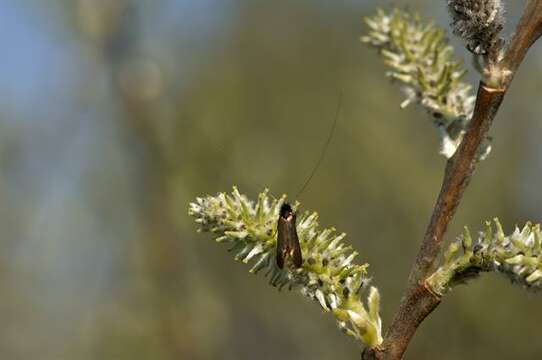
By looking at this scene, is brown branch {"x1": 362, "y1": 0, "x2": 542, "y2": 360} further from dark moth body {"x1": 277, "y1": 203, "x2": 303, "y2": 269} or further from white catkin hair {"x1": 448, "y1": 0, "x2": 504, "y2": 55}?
dark moth body {"x1": 277, "y1": 203, "x2": 303, "y2": 269}

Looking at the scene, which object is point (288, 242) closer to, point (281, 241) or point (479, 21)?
point (281, 241)

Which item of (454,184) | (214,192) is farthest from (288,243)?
(214,192)

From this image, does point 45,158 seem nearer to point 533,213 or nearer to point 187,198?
point 187,198

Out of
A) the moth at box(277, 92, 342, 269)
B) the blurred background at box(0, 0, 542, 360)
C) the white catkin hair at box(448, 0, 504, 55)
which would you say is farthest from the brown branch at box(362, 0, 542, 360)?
the blurred background at box(0, 0, 542, 360)

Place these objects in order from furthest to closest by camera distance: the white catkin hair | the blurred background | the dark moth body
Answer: the blurred background
the dark moth body
the white catkin hair

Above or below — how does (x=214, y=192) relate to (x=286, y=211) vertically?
above

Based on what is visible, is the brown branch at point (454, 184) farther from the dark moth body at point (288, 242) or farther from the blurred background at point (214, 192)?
the blurred background at point (214, 192)

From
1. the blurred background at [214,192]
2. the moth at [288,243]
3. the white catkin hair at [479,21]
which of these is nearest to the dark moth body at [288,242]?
the moth at [288,243]
